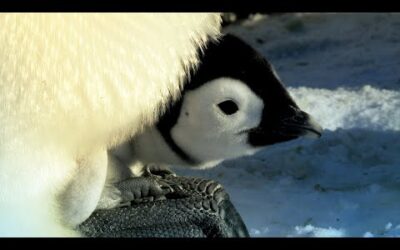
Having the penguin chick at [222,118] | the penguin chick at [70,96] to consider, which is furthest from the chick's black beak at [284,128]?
the penguin chick at [70,96]

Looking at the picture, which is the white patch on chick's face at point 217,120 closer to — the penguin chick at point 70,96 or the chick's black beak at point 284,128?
the chick's black beak at point 284,128

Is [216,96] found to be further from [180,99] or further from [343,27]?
[343,27]

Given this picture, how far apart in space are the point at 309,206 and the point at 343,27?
98cm

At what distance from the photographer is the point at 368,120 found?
1.62m

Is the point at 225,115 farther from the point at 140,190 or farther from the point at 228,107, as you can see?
the point at 140,190

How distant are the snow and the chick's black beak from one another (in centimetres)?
14

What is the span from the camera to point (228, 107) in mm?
1112

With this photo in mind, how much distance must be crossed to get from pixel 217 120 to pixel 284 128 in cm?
9

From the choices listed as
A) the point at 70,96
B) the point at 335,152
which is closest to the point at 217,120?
the point at 70,96

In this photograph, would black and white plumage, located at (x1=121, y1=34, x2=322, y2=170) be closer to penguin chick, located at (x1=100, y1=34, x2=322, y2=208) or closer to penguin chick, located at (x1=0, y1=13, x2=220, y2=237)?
penguin chick, located at (x1=100, y1=34, x2=322, y2=208)
